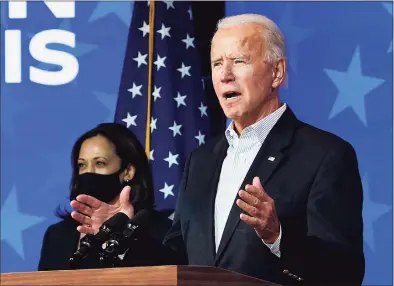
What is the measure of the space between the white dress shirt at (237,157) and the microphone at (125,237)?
21.5 inches

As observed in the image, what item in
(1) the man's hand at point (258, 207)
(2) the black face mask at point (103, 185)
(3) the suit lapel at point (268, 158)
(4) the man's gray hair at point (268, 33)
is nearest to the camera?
(1) the man's hand at point (258, 207)

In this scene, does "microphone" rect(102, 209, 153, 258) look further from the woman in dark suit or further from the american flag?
the american flag

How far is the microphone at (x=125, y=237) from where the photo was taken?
3.10 metres

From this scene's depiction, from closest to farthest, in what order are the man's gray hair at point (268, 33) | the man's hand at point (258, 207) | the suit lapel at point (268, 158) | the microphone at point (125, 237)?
1. the man's hand at point (258, 207)
2. the microphone at point (125, 237)
3. the suit lapel at point (268, 158)
4. the man's gray hair at point (268, 33)

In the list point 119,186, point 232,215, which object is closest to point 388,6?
point 119,186

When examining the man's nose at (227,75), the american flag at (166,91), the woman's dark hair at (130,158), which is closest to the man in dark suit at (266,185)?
the man's nose at (227,75)

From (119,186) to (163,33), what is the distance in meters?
1.02

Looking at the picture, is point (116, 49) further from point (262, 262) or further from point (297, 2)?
point (262, 262)

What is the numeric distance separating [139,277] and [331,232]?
3.51ft

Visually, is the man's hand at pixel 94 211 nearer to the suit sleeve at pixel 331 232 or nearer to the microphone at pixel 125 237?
the microphone at pixel 125 237

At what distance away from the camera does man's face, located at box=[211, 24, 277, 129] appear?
379 centimetres

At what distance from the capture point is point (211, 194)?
372 cm

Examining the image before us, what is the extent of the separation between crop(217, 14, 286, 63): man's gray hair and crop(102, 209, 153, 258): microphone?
941mm

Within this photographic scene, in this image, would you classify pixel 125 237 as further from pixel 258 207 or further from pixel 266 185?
pixel 266 185
